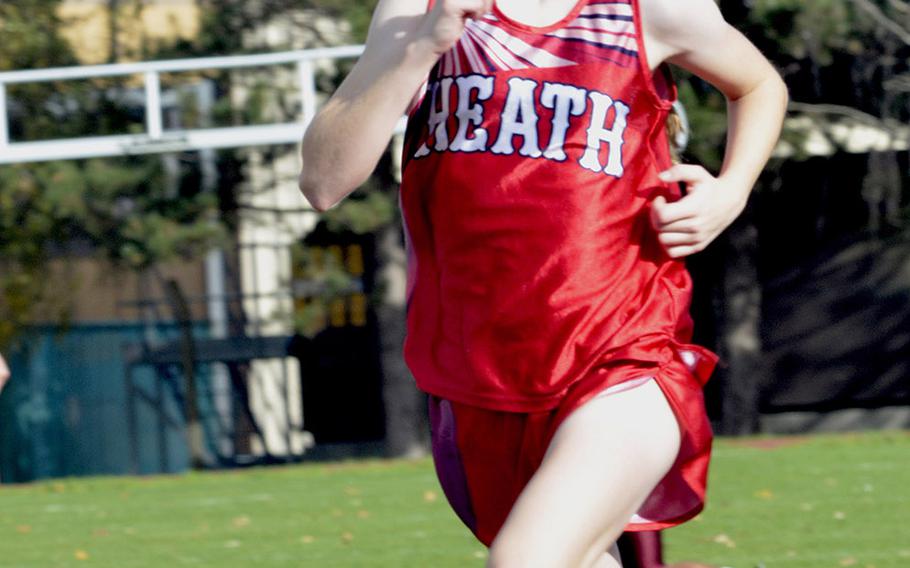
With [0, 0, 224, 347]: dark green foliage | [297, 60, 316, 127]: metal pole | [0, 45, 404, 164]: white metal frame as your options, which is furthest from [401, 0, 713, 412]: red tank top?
[0, 0, 224, 347]: dark green foliage

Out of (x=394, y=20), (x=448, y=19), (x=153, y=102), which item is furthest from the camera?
(x=153, y=102)

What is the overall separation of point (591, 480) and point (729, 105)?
0.76 metres

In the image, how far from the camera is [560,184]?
Result: 271 centimetres

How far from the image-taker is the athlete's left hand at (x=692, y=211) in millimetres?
2723

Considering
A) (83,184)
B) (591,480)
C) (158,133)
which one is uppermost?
(591,480)

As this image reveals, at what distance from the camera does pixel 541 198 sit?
8.89 feet

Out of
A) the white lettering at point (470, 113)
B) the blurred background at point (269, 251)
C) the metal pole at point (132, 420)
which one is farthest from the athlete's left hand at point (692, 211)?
the metal pole at point (132, 420)

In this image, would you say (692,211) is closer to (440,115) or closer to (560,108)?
(560,108)

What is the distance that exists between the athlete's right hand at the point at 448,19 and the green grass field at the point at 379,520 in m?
5.44

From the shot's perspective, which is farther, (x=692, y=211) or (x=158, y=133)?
(x=158, y=133)

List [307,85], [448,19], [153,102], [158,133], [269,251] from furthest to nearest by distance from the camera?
1. [269,251]
2. [307,85]
3. [158,133]
4. [153,102]
5. [448,19]

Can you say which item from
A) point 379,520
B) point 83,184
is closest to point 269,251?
point 83,184

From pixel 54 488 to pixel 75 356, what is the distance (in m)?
7.98

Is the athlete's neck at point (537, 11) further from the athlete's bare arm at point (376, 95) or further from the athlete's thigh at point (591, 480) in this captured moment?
the athlete's thigh at point (591, 480)
